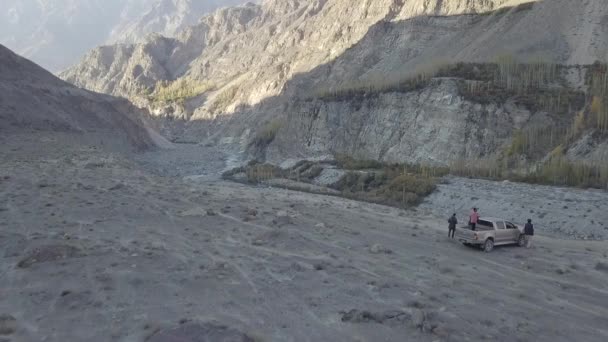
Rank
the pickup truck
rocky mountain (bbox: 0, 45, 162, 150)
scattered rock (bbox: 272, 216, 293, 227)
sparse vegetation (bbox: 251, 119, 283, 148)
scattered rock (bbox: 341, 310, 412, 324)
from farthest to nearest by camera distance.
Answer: sparse vegetation (bbox: 251, 119, 283, 148)
rocky mountain (bbox: 0, 45, 162, 150)
scattered rock (bbox: 272, 216, 293, 227)
the pickup truck
scattered rock (bbox: 341, 310, 412, 324)

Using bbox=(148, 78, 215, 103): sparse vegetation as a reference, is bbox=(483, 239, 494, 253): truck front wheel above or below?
below

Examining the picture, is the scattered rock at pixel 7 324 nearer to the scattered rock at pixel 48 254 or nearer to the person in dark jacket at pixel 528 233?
the scattered rock at pixel 48 254

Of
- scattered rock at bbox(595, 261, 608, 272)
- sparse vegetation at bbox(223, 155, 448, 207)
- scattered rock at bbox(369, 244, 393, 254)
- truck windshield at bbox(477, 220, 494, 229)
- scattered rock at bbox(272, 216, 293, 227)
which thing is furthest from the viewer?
sparse vegetation at bbox(223, 155, 448, 207)

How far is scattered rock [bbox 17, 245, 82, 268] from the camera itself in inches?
506

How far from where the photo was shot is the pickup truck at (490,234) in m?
17.7

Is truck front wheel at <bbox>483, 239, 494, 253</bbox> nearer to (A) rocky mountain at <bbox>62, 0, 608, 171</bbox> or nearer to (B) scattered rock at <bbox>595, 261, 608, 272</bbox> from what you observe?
(B) scattered rock at <bbox>595, 261, 608, 272</bbox>

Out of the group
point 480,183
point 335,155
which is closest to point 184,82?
point 335,155

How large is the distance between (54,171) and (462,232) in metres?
25.0

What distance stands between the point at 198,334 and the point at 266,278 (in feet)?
13.9

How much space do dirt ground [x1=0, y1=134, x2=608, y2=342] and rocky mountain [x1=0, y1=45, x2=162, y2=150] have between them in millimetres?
38512

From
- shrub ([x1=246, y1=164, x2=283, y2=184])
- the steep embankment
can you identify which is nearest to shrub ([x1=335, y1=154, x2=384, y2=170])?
shrub ([x1=246, y1=164, x2=283, y2=184])

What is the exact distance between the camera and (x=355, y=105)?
2346 inches

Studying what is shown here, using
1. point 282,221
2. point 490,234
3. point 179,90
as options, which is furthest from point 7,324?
point 179,90

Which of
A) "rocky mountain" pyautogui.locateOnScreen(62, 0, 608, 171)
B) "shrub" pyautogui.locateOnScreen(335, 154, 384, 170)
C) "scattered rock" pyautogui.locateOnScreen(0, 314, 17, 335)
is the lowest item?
"scattered rock" pyautogui.locateOnScreen(0, 314, 17, 335)
